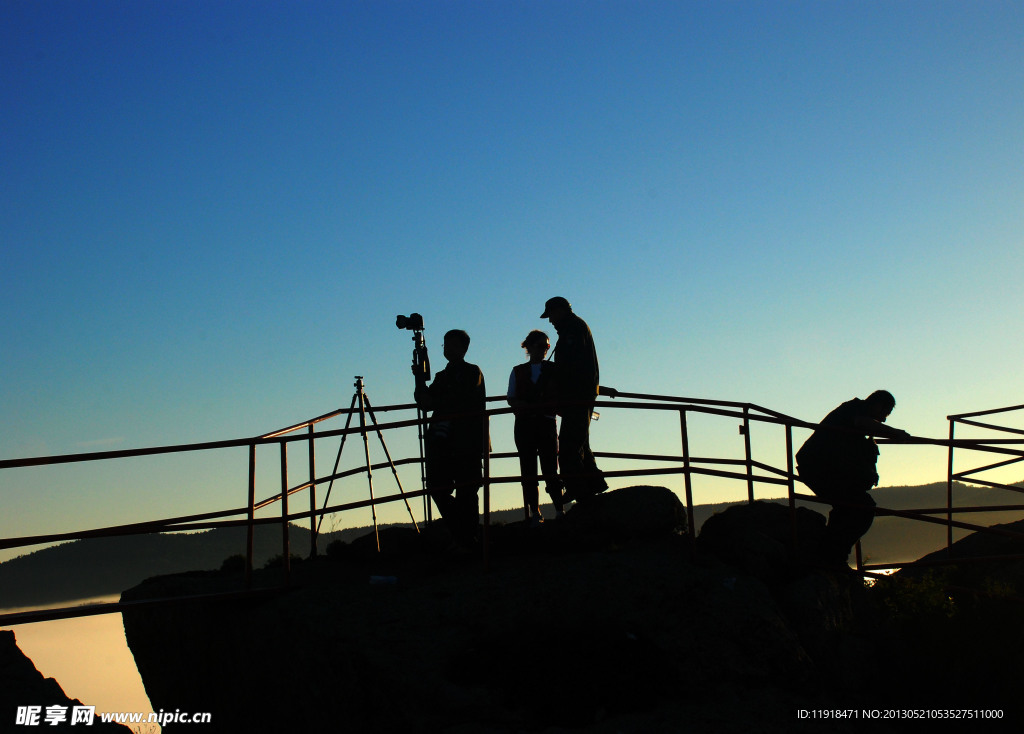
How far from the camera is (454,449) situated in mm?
8586

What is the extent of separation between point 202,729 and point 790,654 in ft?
15.0

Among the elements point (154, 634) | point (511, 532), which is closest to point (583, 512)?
point (511, 532)

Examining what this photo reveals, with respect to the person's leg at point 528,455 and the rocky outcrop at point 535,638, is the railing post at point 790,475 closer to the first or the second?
the rocky outcrop at point 535,638

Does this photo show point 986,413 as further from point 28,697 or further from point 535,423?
point 28,697

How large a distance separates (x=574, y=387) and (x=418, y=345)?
1.67m

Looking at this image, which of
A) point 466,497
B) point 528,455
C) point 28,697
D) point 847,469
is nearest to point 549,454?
point 528,455

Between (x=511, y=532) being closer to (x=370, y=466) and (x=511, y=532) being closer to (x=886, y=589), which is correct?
(x=370, y=466)

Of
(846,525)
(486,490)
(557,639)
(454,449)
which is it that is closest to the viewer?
(557,639)

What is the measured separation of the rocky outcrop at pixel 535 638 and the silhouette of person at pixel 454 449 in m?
0.35

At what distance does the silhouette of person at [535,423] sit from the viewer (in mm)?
9125

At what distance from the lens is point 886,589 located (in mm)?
8211

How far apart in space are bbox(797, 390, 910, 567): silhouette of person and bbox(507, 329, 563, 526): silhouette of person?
2.35m

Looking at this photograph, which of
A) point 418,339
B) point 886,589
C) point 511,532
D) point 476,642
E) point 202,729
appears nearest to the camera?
point 476,642

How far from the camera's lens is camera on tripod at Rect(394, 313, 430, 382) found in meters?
9.48
